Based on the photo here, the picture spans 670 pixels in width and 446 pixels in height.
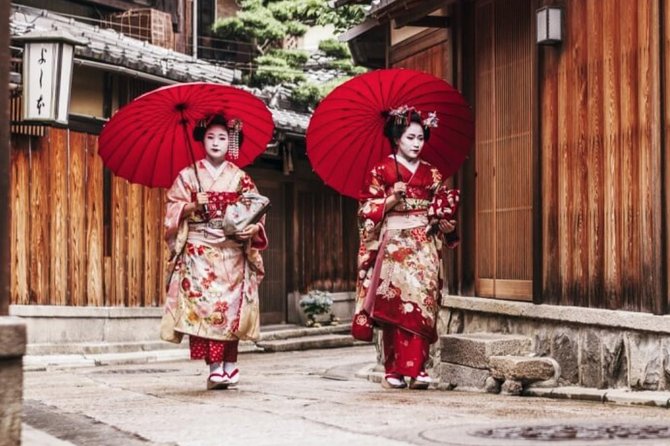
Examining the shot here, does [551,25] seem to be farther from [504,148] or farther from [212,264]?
[212,264]

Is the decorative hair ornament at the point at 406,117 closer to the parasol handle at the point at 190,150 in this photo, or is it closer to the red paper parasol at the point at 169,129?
the red paper parasol at the point at 169,129

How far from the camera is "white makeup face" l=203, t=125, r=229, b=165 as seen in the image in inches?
431

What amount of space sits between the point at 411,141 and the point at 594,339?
233 centimetres

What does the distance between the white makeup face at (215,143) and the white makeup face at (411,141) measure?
153 centimetres

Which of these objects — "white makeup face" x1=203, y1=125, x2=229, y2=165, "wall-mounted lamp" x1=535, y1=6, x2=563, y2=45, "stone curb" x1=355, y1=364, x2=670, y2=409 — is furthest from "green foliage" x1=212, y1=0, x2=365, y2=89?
"stone curb" x1=355, y1=364, x2=670, y2=409

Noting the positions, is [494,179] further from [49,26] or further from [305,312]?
[305,312]

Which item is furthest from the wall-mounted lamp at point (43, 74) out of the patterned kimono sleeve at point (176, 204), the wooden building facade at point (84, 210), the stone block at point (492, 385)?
the stone block at point (492, 385)

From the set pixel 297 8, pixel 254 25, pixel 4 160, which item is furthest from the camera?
pixel 297 8

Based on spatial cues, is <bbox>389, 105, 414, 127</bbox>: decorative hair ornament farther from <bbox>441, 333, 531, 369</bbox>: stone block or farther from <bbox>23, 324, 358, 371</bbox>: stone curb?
<bbox>23, 324, 358, 371</bbox>: stone curb

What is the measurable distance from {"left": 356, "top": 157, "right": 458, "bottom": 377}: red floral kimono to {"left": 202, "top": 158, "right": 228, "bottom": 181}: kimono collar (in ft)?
4.12

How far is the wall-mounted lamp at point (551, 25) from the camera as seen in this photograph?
34.4ft

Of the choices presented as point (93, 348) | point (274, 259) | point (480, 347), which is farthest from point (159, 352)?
point (480, 347)

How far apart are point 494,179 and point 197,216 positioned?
289 cm

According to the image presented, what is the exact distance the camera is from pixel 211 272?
10.8 meters
